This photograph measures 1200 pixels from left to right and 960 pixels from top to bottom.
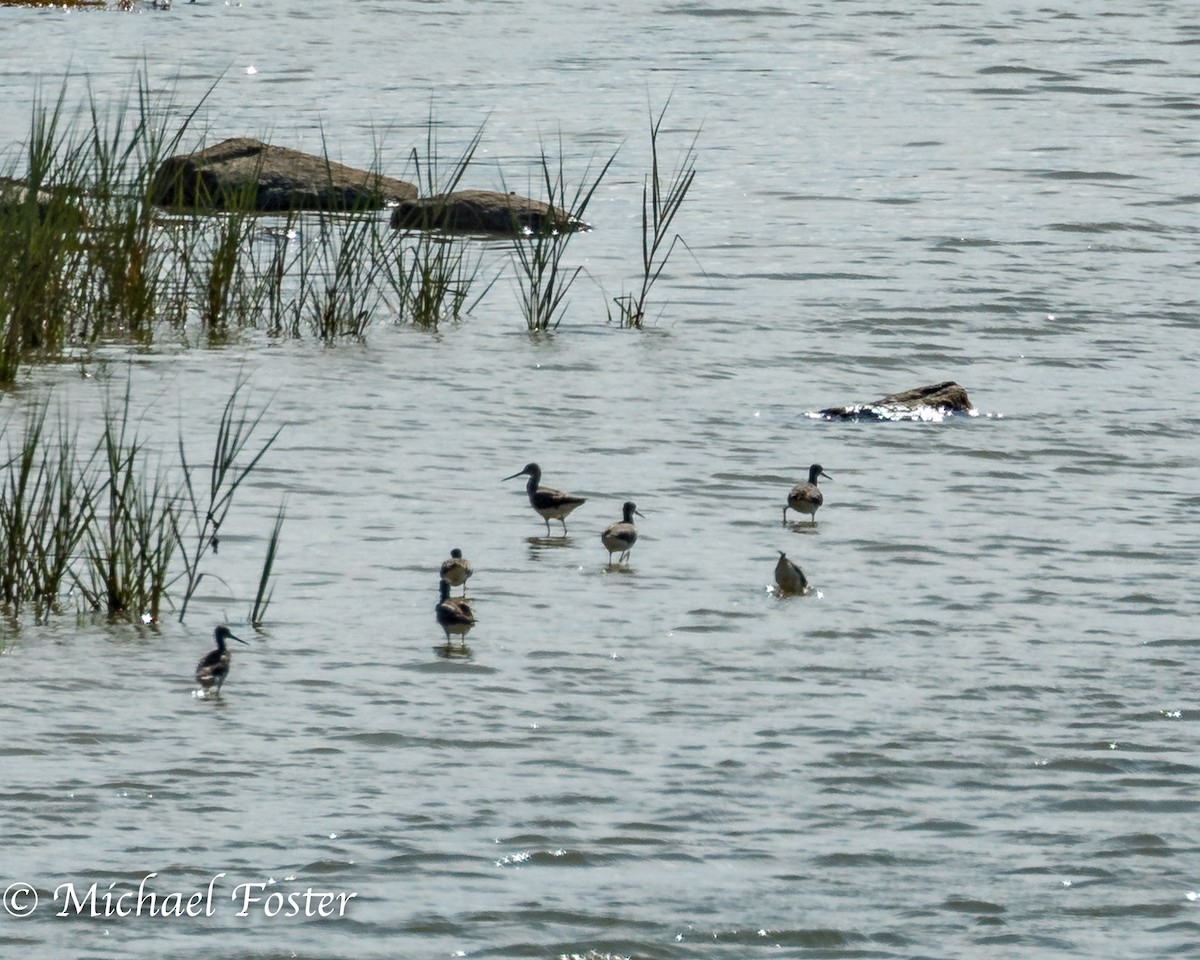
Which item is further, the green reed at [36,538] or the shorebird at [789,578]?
the shorebird at [789,578]

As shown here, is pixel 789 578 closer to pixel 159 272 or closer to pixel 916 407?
pixel 916 407

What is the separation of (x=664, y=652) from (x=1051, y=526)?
2991mm

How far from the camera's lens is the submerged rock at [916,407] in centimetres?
1318

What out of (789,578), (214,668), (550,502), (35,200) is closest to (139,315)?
(35,200)

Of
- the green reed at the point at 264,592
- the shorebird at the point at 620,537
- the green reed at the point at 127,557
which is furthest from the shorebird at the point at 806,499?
the green reed at the point at 127,557

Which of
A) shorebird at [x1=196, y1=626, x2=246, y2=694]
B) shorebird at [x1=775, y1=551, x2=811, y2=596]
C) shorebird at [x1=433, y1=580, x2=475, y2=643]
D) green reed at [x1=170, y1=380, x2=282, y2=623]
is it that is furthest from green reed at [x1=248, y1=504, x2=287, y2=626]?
shorebird at [x1=775, y1=551, x2=811, y2=596]

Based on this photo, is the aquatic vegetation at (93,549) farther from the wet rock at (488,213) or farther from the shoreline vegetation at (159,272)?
the wet rock at (488,213)

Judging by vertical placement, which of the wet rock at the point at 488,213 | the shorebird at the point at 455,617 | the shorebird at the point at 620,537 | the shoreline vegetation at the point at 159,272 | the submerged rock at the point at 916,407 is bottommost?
the shorebird at the point at 455,617

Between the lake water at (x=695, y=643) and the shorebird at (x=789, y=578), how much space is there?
0.34 ft

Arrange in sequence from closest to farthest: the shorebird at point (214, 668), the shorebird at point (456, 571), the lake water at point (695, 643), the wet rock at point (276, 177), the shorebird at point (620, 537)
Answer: the lake water at point (695, 643) → the shorebird at point (214, 668) → the shorebird at point (456, 571) → the shorebird at point (620, 537) → the wet rock at point (276, 177)

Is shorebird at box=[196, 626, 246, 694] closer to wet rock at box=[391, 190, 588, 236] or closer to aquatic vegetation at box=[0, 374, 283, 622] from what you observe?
aquatic vegetation at box=[0, 374, 283, 622]

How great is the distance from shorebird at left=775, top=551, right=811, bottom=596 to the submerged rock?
3.83m

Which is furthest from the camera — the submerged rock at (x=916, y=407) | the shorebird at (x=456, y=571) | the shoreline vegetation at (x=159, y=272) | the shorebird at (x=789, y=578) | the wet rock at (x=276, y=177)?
the wet rock at (x=276, y=177)

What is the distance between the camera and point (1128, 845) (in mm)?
6762
